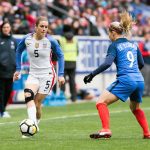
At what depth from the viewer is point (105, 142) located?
10.8m

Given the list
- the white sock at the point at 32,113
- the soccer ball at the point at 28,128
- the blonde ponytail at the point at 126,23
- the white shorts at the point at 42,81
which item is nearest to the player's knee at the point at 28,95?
the white sock at the point at 32,113

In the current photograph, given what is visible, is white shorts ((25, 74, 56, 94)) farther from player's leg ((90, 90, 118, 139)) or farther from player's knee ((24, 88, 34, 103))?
player's leg ((90, 90, 118, 139))

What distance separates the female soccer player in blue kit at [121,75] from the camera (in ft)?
36.9

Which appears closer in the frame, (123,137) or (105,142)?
(105,142)

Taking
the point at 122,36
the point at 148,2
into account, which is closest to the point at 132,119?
the point at 122,36

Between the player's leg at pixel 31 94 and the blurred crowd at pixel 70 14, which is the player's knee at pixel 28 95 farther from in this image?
the blurred crowd at pixel 70 14

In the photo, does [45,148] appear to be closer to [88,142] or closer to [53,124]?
[88,142]

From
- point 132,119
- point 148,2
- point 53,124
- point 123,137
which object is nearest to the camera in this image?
point 123,137

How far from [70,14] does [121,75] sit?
17.5 meters

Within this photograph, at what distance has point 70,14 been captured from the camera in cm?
2873

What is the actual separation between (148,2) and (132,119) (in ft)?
79.4

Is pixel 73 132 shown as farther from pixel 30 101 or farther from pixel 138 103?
pixel 138 103

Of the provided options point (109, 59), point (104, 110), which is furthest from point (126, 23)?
point (104, 110)

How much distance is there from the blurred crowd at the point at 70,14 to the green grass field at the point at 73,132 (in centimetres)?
550
